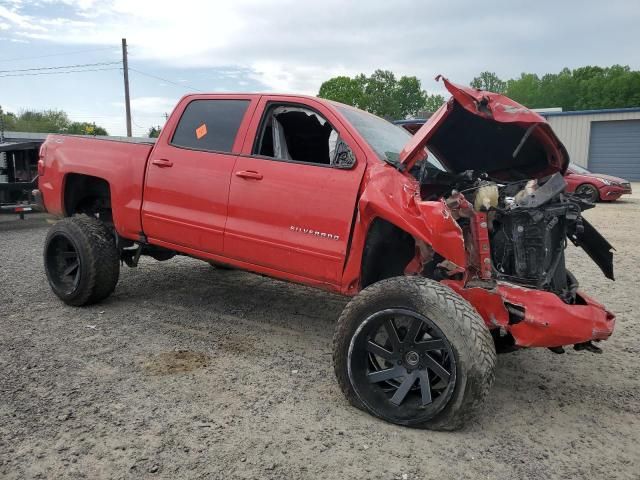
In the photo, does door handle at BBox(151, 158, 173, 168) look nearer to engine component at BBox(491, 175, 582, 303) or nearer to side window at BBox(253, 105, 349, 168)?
side window at BBox(253, 105, 349, 168)

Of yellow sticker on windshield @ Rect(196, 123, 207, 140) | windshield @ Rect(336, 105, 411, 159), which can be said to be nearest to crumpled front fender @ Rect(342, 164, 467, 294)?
windshield @ Rect(336, 105, 411, 159)

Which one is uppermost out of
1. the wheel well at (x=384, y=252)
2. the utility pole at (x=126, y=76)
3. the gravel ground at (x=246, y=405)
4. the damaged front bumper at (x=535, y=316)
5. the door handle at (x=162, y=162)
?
the utility pole at (x=126, y=76)

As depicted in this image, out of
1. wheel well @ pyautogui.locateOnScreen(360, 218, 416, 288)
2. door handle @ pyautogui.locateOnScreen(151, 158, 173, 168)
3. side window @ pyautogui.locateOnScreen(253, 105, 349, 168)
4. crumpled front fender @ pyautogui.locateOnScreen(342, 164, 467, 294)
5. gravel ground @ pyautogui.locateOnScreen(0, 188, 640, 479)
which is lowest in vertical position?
gravel ground @ pyautogui.locateOnScreen(0, 188, 640, 479)

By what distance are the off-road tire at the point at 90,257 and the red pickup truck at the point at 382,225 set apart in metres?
0.01

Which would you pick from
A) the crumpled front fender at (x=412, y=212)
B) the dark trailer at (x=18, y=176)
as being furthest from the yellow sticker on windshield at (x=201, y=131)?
the dark trailer at (x=18, y=176)

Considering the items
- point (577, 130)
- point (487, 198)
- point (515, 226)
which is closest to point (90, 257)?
point (487, 198)

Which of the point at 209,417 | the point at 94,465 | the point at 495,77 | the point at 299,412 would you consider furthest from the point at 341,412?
the point at 495,77

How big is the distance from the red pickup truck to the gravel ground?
312 millimetres

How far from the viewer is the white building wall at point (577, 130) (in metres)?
26.9

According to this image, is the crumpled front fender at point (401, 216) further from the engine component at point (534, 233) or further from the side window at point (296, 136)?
the side window at point (296, 136)

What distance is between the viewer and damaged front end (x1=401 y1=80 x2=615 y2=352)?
10.5ft

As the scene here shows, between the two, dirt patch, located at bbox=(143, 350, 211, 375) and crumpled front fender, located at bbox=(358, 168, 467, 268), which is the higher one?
crumpled front fender, located at bbox=(358, 168, 467, 268)

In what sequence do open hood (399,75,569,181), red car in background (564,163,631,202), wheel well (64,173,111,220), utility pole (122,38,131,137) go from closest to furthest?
1. open hood (399,75,569,181)
2. wheel well (64,173,111,220)
3. red car in background (564,163,631,202)
4. utility pole (122,38,131,137)

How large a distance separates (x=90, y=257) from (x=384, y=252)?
9.39 feet
